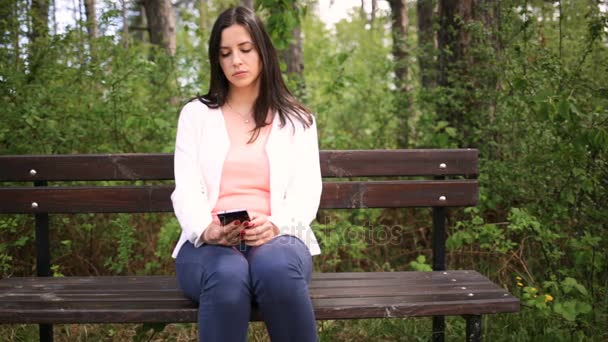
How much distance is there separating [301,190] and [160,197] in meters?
0.83

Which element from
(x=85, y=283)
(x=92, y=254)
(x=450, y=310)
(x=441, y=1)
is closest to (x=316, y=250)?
(x=450, y=310)

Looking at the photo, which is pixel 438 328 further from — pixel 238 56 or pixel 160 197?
pixel 238 56

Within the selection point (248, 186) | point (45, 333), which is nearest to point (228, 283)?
point (248, 186)

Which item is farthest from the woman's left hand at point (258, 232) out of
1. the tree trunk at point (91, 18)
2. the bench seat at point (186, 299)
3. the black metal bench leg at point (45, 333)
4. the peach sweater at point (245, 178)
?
the tree trunk at point (91, 18)

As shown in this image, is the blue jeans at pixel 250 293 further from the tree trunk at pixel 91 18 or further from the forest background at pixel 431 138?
the tree trunk at pixel 91 18

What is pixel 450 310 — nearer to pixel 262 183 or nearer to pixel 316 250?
pixel 316 250

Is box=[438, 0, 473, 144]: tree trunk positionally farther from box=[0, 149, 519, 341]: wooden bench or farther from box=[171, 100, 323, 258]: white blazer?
box=[171, 100, 323, 258]: white blazer

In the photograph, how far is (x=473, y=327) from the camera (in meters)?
2.78

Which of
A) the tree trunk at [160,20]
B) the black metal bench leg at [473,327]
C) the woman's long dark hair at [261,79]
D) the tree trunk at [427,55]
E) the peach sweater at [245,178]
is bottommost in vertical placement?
the black metal bench leg at [473,327]

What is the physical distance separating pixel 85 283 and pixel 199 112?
97 centimetres

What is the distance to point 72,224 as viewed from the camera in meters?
4.52

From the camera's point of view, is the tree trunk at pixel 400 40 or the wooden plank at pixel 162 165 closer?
the wooden plank at pixel 162 165

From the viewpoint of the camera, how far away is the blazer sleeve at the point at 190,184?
2721mm

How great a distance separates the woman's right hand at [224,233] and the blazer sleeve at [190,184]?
6 centimetres
